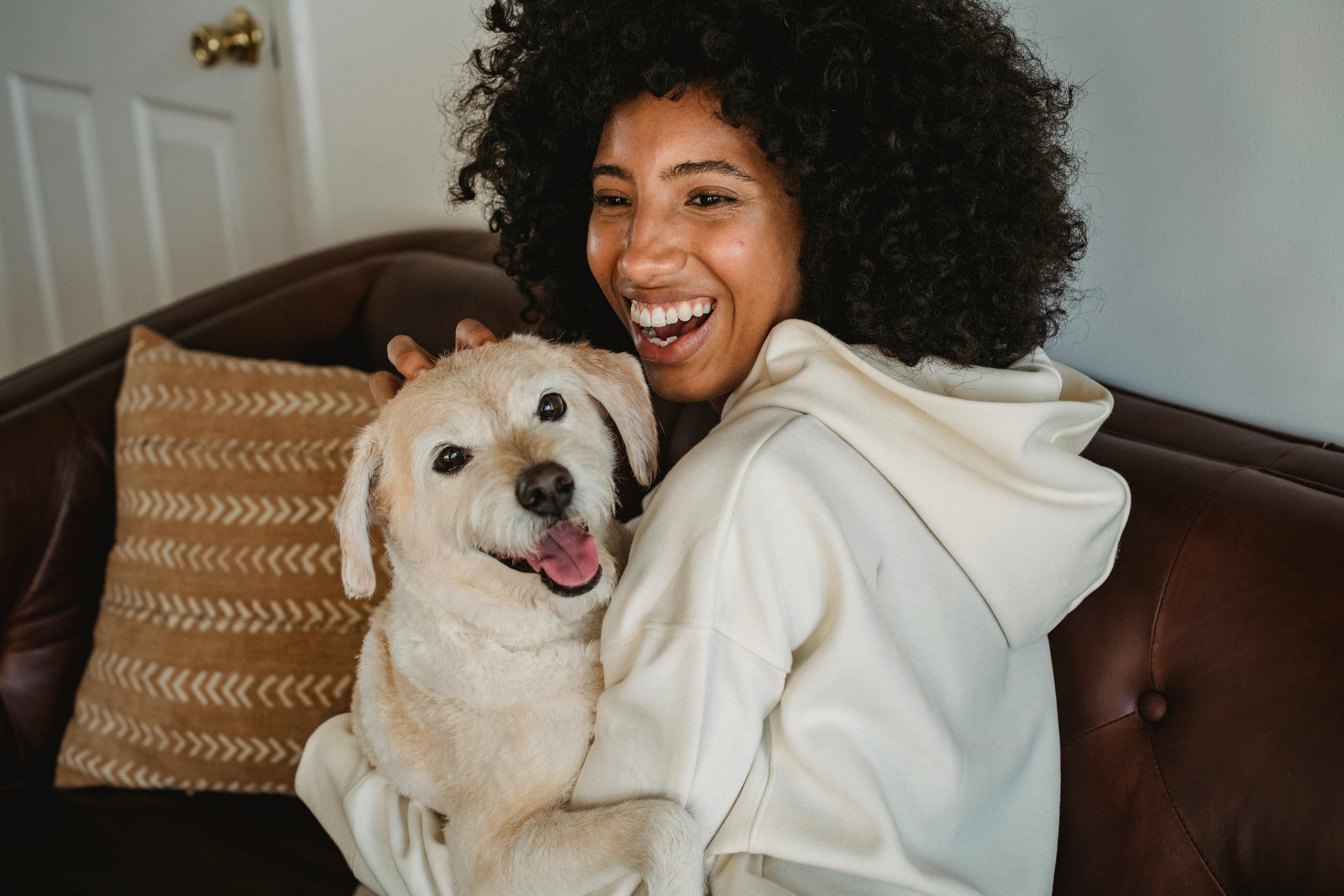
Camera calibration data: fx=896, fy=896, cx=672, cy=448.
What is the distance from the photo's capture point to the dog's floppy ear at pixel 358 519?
1218 mm

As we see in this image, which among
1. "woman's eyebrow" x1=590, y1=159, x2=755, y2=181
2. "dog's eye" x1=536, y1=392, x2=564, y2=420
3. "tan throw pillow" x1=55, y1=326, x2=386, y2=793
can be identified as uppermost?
"woman's eyebrow" x1=590, y1=159, x2=755, y2=181

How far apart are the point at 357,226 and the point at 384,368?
2.93 feet

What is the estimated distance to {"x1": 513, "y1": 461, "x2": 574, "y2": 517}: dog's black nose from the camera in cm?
110

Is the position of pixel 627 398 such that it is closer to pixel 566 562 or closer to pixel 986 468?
pixel 566 562

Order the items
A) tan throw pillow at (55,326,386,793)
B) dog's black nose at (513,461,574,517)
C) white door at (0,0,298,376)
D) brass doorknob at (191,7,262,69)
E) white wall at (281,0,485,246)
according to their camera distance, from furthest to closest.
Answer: white door at (0,0,298,376), brass doorknob at (191,7,262,69), white wall at (281,0,485,246), tan throw pillow at (55,326,386,793), dog's black nose at (513,461,574,517)

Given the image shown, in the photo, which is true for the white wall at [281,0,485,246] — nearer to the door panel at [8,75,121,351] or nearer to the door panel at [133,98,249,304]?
the door panel at [133,98,249,304]

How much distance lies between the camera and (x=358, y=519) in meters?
1.24

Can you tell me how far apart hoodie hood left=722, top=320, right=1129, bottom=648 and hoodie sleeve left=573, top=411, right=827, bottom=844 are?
10 cm

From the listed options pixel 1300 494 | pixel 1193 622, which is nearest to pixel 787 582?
pixel 1193 622

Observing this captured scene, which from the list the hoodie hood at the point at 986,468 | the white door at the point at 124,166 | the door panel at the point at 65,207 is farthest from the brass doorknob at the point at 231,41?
the hoodie hood at the point at 986,468

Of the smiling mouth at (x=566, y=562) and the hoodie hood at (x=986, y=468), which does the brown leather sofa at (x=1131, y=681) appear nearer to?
the hoodie hood at (x=986, y=468)

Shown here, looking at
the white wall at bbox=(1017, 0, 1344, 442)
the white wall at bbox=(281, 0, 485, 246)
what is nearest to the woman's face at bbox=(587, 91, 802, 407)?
the white wall at bbox=(1017, 0, 1344, 442)

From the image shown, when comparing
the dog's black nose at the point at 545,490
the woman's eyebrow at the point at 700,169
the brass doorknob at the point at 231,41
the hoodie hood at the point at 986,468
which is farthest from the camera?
the brass doorknob at the point at 231,41

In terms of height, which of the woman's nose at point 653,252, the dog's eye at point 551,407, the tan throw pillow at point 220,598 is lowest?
the tan throw pillow at point 220,598
